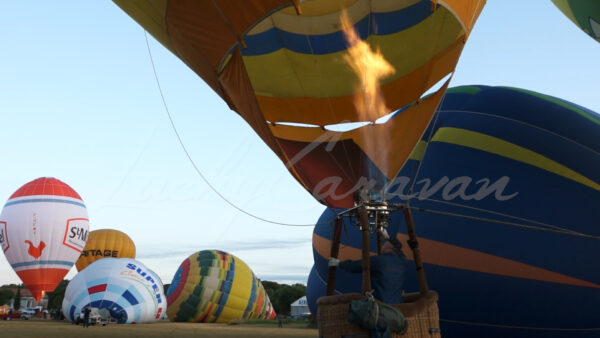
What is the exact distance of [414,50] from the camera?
19.8ft

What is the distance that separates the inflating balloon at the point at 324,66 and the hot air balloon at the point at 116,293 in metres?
13.1

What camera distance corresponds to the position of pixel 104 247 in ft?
88.3

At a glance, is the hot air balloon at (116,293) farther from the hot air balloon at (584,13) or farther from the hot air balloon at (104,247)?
the hot air balloon at (584,13)

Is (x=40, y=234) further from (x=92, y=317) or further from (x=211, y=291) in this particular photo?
(x=211, y=291)

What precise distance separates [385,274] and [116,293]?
50.0ft

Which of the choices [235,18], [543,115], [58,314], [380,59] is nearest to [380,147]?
[380,59]

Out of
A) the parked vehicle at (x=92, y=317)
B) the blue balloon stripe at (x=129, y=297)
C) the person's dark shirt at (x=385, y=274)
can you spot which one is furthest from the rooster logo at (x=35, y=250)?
the person's dark shirt at (x=385, y=274)

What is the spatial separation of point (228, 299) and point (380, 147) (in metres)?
17.4

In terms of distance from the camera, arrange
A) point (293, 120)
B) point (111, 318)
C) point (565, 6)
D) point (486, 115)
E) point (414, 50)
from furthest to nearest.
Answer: point (111, 318), point (565, 6), point (486, 115), point (293, 120), point (414, 50)

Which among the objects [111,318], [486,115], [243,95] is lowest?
[111,318]

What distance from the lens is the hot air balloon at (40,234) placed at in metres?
21.4

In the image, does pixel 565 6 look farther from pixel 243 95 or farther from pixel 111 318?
pixel 111 318

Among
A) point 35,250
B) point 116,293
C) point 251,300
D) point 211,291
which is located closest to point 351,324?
point 116,293

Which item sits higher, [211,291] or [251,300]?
[211,291]
